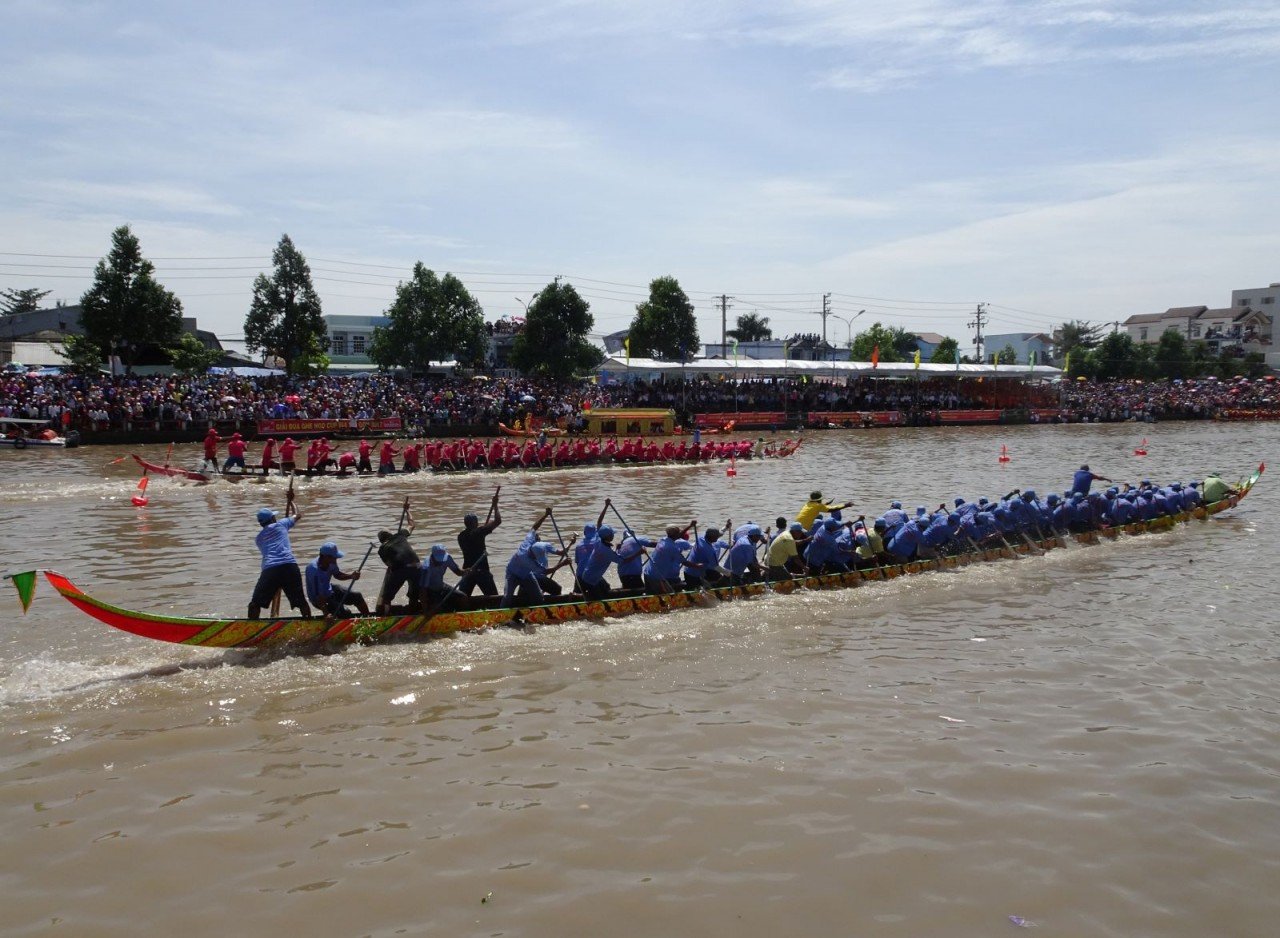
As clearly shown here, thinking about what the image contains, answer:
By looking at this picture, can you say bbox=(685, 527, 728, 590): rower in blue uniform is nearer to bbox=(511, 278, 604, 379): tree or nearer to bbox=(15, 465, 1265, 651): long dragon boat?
bbox=(15, 465, 1265, 651): long dragon boat

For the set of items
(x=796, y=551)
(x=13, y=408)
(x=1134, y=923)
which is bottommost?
(x=1134, y=923)

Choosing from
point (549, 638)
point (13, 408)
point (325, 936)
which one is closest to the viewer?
point (325, 936)

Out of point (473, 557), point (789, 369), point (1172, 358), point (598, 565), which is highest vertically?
point (1172, 358)

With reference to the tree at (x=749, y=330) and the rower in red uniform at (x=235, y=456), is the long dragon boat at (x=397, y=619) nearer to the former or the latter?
the rower in red uniform at (x=235, y=456)

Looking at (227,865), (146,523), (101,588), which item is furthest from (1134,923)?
(146,523)

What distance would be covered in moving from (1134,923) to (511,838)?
4288mm

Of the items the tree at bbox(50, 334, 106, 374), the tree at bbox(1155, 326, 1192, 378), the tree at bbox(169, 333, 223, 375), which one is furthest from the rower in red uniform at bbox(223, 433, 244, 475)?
the tree at bbox(1155, 326, 1192, 378)

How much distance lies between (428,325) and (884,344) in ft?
162

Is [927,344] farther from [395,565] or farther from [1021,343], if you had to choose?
[395,565]

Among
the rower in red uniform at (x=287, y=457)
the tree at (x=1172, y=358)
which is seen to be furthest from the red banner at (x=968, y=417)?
the rower in red uniform at (x=287, y=457)

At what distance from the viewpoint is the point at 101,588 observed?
14023 millimetres

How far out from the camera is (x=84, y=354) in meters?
45.0

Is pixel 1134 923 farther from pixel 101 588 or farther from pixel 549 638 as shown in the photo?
pixel 101 588

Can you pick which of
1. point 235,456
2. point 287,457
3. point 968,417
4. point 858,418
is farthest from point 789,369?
point 235,456
